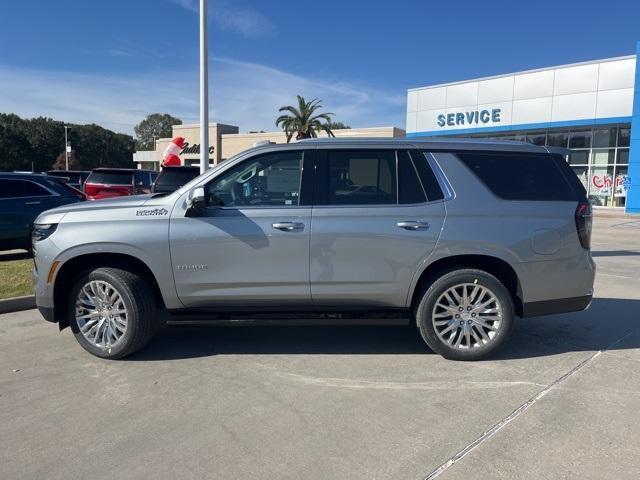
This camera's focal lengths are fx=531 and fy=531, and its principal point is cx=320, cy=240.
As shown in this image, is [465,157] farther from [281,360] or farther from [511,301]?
[281,360]

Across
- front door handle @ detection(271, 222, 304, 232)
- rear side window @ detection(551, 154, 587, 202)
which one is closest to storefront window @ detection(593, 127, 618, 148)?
rear side window @ detection(551, 154, 587, 202)

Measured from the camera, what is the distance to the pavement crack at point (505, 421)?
312 centimetres

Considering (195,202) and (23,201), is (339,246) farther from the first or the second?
(23,201)

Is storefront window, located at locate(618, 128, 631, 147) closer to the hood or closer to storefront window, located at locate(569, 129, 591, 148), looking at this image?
storefront window, located at locate(569, 129, 591, 148)

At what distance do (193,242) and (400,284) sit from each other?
186 cm

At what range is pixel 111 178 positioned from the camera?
614 inches

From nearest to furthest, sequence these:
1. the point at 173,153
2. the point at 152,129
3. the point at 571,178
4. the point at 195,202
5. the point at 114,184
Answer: the point at 195,202, the point at 571,178, the point at 173,153, the point at 114,184, the point at 152,129

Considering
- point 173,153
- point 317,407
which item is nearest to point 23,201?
point 173,153

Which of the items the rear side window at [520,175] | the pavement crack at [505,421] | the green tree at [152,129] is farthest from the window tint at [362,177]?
the green tree at [152,129]

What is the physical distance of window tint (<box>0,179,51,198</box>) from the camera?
986cm

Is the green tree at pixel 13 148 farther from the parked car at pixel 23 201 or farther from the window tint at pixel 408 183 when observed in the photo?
the window tint at pixel 408 183

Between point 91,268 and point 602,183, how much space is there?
30.9 metres

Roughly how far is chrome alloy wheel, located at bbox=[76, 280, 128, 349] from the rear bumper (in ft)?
12.0

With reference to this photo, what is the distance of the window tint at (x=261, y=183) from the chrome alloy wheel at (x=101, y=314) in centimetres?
125
